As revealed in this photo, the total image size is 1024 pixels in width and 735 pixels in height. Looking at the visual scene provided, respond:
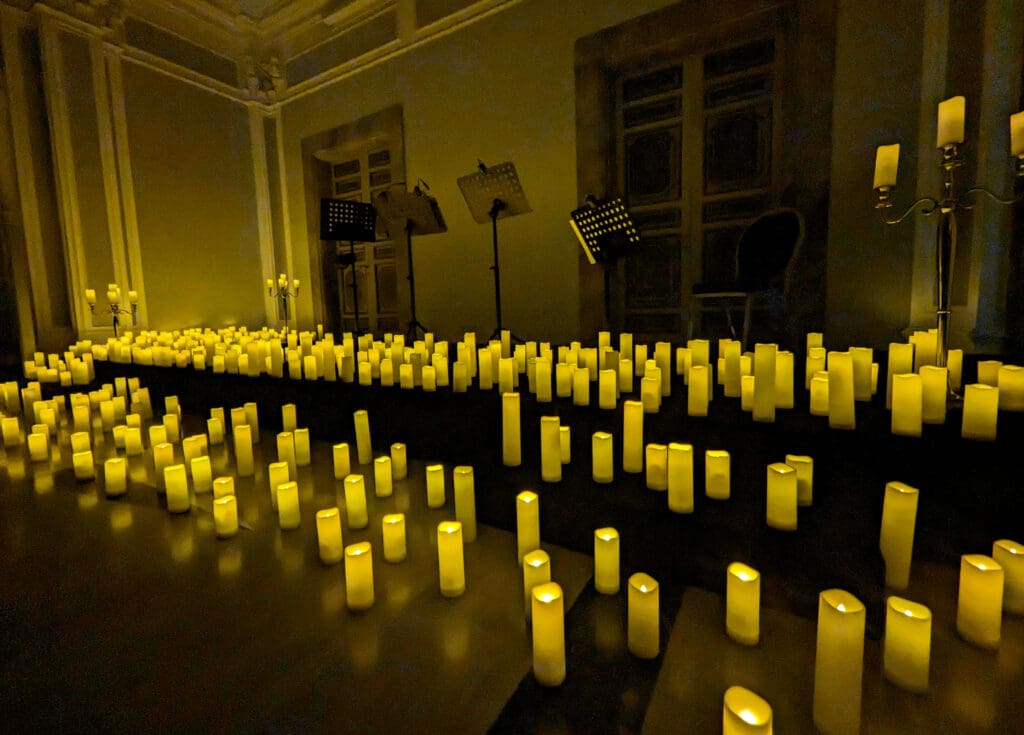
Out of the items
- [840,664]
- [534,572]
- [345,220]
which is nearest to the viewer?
[840,664]

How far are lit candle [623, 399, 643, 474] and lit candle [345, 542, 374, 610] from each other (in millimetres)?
652

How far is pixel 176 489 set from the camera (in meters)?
1.30

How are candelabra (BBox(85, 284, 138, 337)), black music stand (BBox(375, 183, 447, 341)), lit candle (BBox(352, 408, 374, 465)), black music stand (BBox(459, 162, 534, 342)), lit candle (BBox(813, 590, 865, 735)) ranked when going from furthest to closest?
candelabra (BBox(85, 284, 138, 337))
black music stand (BBox(375, 183, 447, 341))
black music stand (BBox(459, 162, 534, 342))
lit candle (BBox(352, 408, 374, 465))
lit candle (BBox(813, 590, 865, 735))

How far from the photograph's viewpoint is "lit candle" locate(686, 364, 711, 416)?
130 centimetres

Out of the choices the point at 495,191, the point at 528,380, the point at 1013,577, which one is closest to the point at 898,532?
the point at 1013,577

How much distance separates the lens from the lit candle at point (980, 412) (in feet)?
3.32

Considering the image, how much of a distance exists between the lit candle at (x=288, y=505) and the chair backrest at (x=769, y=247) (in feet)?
7.84

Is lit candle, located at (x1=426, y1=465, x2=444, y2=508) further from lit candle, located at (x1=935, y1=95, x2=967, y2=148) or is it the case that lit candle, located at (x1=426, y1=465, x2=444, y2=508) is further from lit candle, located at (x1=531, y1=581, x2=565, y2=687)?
lit candle, located at (x1=935, y1=95, x2=967, y2=148)

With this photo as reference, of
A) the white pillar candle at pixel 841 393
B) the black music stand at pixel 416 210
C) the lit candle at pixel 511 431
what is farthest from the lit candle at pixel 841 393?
the black music stand at pixel 416 210

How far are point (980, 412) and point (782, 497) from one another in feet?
1.58

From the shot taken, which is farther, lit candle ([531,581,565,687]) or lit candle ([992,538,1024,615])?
lit candle ([992,538,1024,615])

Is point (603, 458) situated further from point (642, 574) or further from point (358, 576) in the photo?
point (358, 576)

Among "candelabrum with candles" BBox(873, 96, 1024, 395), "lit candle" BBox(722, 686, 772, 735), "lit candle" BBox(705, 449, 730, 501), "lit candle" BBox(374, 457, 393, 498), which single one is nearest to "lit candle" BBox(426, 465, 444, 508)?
"lit candle" BBox(374, 457, 393, 498)

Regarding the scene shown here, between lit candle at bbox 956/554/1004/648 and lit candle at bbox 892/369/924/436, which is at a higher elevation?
lit candle at bbox 892/369/924/436
